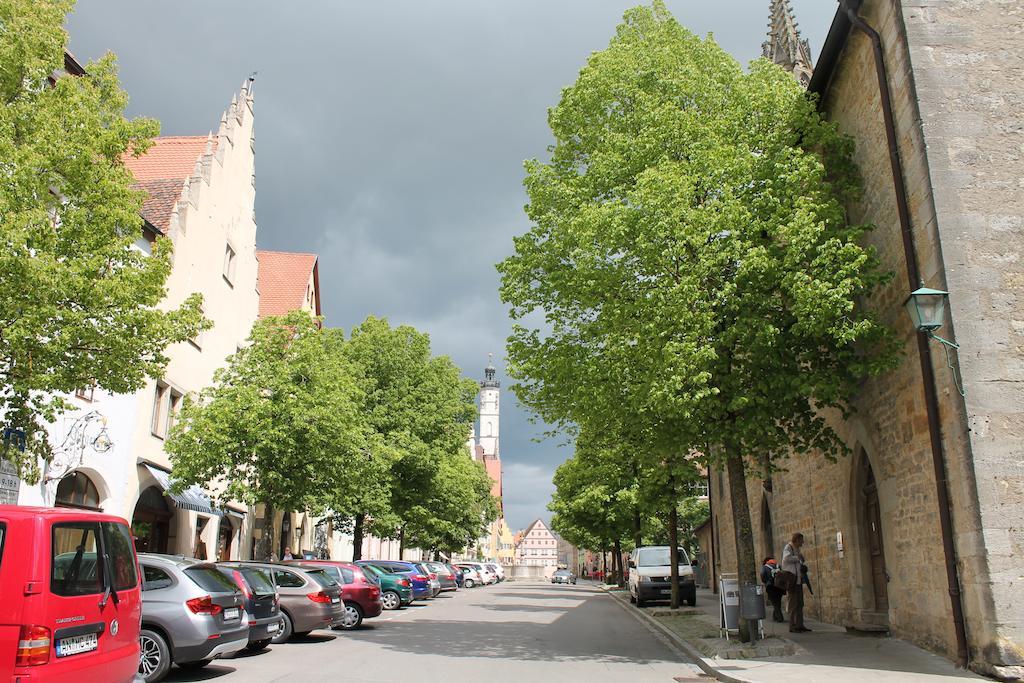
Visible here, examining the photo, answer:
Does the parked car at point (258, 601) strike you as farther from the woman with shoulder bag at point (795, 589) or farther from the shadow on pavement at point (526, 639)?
the woman with shoulder bag at point (795, 589)

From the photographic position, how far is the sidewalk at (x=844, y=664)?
9844 mm

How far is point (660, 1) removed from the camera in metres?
17.3

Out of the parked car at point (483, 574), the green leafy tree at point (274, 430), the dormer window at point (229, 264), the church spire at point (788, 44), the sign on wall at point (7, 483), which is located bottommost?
the parked car at point (483, 574)

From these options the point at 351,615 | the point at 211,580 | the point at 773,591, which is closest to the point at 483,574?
the point at 351,615

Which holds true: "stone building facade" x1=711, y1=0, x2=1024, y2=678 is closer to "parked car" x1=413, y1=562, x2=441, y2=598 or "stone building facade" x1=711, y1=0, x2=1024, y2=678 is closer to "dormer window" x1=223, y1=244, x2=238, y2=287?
"parked car" x1=413, y1=562, x2=441, y2=598

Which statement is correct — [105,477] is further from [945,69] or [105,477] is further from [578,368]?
[945,69]

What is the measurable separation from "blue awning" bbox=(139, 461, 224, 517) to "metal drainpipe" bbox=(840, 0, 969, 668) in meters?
17.3

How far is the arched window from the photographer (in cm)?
1798

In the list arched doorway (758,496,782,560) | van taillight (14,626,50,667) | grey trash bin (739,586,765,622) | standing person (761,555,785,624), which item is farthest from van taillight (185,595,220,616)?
arched doorway (758,496,782,560)

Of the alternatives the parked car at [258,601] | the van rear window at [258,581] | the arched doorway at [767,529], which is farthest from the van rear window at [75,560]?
the arched doorway at [767,529]

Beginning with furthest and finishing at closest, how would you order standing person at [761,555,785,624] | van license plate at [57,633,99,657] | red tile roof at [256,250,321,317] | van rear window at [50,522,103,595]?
red tile roof at [256,250,321,317]
standing person at [761,555,785,624]
van rear window at [50,522,103,595]
van license plate at [57,633,99,657]

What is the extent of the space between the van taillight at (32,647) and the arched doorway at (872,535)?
12916mm

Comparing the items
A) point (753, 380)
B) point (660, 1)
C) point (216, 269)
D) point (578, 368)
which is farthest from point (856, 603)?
point (216, 269)

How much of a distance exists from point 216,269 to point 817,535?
2059 cm
